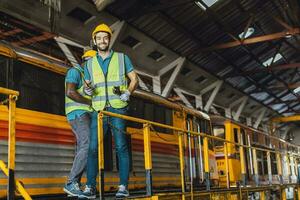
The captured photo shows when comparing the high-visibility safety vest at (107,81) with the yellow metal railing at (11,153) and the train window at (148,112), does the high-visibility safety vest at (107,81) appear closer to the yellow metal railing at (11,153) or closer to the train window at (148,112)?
the yellow metal railing at (11,153)

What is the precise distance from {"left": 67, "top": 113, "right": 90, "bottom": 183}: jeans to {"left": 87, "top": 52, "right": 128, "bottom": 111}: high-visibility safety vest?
0.22m

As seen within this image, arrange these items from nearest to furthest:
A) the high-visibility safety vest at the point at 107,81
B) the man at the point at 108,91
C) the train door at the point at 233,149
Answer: the man at the point at 108,91 → the high-visibility safety vest at the point at 107,81 → the train door at the point at 233,149

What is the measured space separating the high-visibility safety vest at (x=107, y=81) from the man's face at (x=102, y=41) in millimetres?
140

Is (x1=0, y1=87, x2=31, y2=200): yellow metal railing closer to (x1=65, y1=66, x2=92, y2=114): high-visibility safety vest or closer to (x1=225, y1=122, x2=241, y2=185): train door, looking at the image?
(x1=65, y1=66, x2=92, y2=114): high-visibility safety vest

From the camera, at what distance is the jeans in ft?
14.8

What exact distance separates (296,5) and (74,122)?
12.1 m

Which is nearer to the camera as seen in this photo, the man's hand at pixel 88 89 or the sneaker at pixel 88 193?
the sneaker at pixel 88 193

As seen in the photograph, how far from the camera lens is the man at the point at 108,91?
15.5 ft

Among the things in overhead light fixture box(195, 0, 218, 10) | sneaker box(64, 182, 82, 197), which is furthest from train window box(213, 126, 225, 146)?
sneaker box(64, 182, 82, 197)

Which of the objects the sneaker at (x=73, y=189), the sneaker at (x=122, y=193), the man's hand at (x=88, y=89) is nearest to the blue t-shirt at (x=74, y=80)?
the man's hand at (x=88, y=89)

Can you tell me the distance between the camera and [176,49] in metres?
16.7

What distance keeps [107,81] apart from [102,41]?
0.46 meters

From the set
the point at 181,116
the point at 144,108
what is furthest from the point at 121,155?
the point at 181,116

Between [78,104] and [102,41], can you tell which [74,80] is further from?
[102,41]
